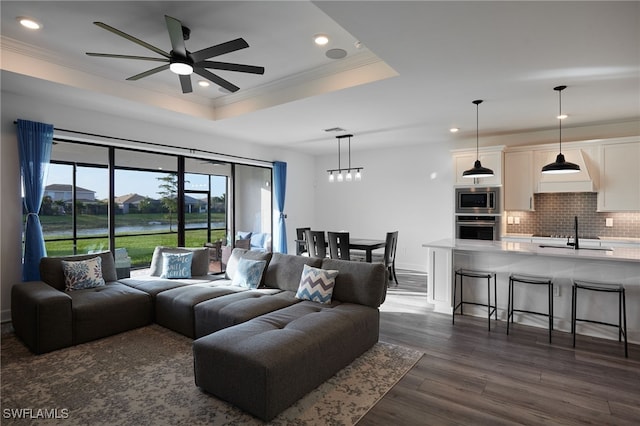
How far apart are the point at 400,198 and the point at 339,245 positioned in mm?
2558

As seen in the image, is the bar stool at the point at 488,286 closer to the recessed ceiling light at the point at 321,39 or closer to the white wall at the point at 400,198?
the white wall at the point at 400,198

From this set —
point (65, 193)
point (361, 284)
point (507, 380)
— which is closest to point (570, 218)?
point (507, 380)

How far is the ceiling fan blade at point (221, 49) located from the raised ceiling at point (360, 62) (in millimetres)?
387

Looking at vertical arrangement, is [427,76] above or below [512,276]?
above

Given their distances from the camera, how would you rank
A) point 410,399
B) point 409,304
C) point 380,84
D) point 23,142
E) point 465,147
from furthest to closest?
point 465,147 → point 409,304 → point 23,142 → point 380,84 → point 410,399

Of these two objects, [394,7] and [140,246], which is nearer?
[394,7]

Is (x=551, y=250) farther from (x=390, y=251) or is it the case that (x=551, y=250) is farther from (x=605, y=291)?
(x=390, y=251)

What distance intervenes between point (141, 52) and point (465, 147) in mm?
5775

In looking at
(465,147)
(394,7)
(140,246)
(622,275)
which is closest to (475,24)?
(394,7)

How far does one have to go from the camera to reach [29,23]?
9.81 feet

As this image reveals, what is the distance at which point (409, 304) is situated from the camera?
493cm

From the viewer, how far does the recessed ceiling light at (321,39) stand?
3.20 metres

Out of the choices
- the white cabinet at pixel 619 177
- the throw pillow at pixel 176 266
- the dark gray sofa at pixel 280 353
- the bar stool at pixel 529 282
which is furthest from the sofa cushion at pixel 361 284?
the white cabinet at pixel 619 177

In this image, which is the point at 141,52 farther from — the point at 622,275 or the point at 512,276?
the point at 622,275
